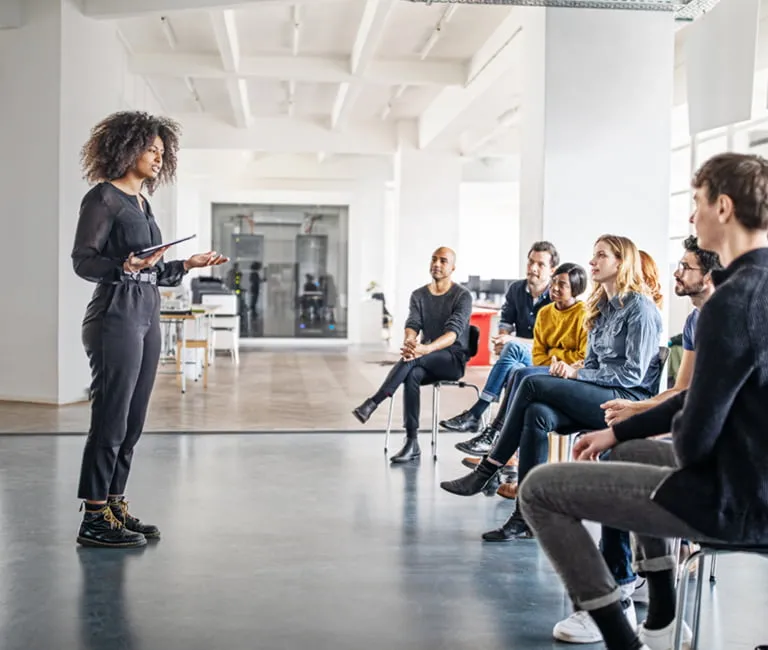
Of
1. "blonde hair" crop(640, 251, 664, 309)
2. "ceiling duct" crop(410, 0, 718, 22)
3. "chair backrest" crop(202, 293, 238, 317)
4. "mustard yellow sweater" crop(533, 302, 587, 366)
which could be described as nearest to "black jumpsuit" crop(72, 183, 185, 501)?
"mustard yellow sweater" crop(533, 302, 587, 366)

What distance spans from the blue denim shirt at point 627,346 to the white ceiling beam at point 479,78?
5449 mm

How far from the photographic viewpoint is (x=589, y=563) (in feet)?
6.47

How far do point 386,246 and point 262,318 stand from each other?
190 inches

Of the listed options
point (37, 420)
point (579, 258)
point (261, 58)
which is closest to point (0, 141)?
point (37, 420)

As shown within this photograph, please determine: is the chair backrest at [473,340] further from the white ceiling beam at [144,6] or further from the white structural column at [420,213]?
the white structural column at [420,213]

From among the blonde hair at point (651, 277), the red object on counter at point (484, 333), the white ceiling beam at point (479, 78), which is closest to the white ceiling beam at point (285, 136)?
the white ceiling beam at point (479, 78)

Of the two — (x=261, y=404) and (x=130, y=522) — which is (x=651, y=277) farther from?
(x=261, y=404)

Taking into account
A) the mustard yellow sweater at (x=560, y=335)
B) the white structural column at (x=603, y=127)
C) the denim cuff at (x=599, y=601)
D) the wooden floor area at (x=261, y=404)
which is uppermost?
the white structural column at (x=603, y=127)

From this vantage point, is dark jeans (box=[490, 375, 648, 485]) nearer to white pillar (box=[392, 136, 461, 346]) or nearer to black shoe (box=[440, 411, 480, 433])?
black shoe (box=[440, 411, 480, 433])

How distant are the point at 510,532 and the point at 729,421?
1969 mm

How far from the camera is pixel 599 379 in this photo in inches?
137

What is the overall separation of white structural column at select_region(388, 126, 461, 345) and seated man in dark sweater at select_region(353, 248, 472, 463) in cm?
920

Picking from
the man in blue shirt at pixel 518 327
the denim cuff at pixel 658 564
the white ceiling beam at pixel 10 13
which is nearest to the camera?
the denim cuff at pixel 658 564

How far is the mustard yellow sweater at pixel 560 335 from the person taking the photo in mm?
4227
